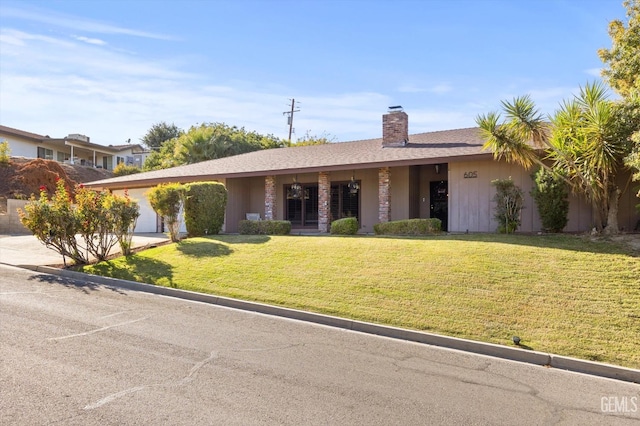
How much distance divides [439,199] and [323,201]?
16.2 feet

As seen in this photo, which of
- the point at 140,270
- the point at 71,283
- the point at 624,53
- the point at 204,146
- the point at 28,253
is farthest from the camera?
the point at 204,146

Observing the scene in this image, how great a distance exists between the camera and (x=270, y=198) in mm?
19281

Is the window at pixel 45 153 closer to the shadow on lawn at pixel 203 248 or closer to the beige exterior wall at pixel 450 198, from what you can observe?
the beige exterior wall at pixel 450 198

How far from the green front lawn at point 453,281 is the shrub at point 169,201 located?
1.95 meters

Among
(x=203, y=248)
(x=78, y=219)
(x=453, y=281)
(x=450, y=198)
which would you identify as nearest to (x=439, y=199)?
(x=450, y=198)

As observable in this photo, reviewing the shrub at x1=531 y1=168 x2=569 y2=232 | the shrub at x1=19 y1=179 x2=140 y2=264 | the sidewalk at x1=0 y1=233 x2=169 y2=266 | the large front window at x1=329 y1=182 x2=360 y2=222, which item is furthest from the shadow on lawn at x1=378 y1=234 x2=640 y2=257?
the sidewalk at x1=0 y1=233 x2=169 y2=266

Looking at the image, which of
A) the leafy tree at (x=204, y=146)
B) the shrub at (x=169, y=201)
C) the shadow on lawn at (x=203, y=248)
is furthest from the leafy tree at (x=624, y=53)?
the leafy tree at (x=204, y=146)

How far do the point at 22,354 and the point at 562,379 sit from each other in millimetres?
6787

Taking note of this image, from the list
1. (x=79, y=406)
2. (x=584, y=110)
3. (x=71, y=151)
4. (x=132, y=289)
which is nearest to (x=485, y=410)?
(x=79, y=406)

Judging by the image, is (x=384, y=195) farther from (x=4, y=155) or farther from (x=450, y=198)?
(x=4, y=155)

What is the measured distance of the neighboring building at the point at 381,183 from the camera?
47.1 ft

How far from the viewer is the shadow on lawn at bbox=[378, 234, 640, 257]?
31.7 ft

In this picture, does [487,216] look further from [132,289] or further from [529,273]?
[132,289]

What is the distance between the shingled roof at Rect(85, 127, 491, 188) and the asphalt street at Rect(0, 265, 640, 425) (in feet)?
30.8
